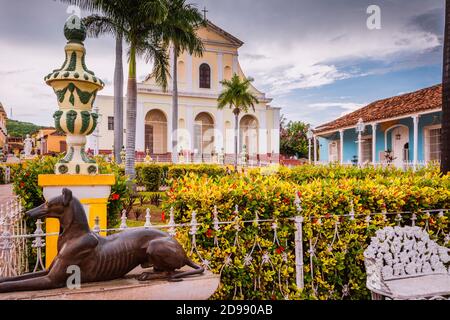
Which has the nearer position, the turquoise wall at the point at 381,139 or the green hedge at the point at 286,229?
the green hedge at the point at 286,229

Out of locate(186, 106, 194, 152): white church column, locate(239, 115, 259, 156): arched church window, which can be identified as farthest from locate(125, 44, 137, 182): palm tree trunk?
locate(239, 115, 259, 156): arched church window

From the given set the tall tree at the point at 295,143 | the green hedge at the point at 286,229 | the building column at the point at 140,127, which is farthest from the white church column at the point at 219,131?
the green hedge at the point at 286,229

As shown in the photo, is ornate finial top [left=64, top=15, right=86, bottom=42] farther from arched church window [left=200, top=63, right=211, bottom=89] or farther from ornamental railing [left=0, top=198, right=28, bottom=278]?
arched church window [left=200, top=63, right=211, bottom=89]

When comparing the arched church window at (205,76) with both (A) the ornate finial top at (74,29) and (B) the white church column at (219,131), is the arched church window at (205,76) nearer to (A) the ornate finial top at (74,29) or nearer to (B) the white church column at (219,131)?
(B) the white church column at (219,131)

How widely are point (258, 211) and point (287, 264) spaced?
0.64 meters

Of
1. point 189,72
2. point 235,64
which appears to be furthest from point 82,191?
point 235,64

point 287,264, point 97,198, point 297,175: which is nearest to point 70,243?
point 97,198

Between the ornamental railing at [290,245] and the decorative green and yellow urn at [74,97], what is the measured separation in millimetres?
691

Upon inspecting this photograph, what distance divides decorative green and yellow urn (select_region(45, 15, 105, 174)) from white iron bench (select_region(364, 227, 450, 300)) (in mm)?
2847

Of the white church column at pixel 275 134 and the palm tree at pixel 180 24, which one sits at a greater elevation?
the palm tree at pixel 180 24

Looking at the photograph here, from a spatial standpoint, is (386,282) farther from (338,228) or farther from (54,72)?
(54,72)

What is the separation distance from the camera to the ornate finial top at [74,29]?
11.1 feet

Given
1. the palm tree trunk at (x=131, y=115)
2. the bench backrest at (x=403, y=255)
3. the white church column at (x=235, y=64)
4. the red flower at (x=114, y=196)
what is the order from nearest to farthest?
the bench backrest at (x=403, y=255) → the red flower at (x=114, y=196) → the palm tree trunk at (x=131, y=115) → the white church column at (x=235, y=64)

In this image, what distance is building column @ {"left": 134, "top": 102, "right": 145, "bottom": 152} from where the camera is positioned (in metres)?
31.5
